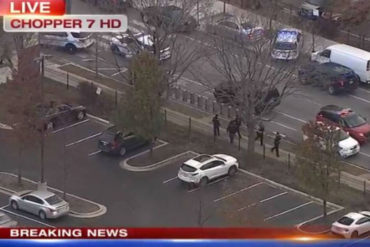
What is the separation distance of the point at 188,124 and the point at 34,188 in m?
7.28

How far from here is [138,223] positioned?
97.8 feet

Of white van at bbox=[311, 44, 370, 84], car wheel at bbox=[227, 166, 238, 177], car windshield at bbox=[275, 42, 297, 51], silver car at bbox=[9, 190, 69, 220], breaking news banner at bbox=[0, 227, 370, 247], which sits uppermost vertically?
breaking news banner at bbox=[0, 227, 370, 247]

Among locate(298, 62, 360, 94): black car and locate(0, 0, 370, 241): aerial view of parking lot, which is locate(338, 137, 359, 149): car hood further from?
locate(298, 62, 360, 94): black car

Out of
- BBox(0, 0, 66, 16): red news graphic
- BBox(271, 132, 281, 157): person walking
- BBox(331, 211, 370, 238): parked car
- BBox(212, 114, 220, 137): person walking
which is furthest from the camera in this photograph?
BBox(212, 114, 220, 137): person walking

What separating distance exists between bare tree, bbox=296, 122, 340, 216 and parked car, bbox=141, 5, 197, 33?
382 inches

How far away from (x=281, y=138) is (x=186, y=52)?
226 inches

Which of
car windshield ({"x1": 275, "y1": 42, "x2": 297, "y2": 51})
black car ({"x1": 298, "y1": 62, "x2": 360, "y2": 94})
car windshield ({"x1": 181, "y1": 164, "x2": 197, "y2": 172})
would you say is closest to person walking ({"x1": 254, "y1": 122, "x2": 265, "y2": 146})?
car windshield ({"x1": 181, "y1": 164, "x2": 197, "y2": 172})

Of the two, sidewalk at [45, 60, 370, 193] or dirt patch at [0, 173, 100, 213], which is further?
sidewalk at [45, 60, 370, 193]

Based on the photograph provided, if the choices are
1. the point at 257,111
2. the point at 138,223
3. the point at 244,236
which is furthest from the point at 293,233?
the point at 257,111

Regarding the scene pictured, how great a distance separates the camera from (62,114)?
37.2 metres

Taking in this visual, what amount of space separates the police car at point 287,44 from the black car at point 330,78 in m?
0.86

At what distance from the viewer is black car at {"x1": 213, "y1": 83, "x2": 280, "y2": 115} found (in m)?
35.7

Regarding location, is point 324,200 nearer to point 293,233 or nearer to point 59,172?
point 59,172

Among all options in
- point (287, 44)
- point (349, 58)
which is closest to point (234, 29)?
point (287, 44)
